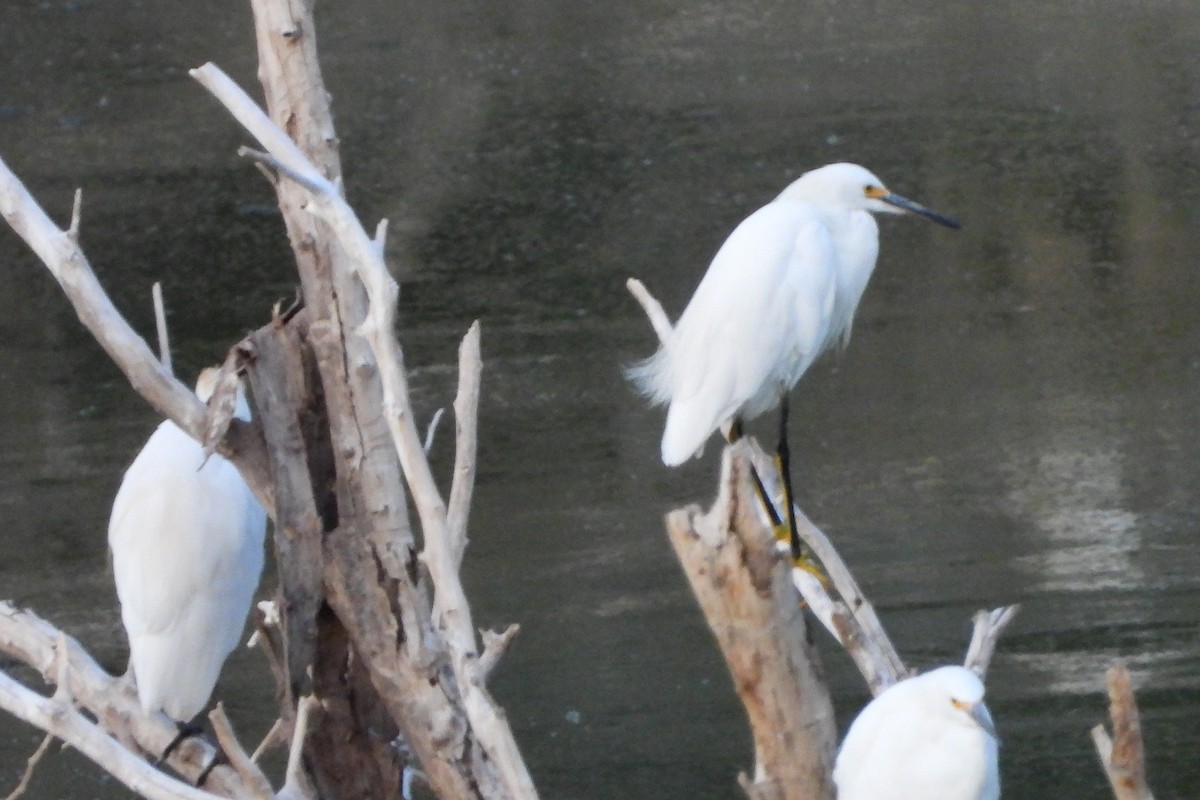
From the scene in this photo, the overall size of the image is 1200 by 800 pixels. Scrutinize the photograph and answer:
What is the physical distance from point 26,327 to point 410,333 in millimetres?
1728

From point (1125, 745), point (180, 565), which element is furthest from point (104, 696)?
point (1125, 745)

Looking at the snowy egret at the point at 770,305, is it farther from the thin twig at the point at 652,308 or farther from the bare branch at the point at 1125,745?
the bare branch at the point at 1125,745

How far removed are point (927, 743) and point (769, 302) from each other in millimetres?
1320

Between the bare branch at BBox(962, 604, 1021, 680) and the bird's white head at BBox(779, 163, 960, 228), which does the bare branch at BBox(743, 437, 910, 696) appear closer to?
the bare branch at BBox(962, 604, 1021, 680)

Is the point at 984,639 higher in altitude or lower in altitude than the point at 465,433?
lower

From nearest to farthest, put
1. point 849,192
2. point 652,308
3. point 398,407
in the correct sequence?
point 398,407 → point 652,308 → point 849,192

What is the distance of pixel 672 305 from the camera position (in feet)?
24.0

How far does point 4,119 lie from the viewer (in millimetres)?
10883

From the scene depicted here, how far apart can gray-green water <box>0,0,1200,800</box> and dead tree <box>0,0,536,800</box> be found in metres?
1.78

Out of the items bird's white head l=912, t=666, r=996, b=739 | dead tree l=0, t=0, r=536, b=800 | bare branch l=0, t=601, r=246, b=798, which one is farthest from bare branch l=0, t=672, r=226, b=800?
bird's white head l=912, t=666, r=996, b=739

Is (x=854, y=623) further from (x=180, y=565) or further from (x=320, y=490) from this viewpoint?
(x=180, y=565)

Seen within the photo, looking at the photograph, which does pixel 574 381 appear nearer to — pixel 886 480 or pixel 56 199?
pixel 886 480

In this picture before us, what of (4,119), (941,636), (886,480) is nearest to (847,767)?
(941,636)

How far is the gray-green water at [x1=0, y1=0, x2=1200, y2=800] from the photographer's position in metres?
4.84
